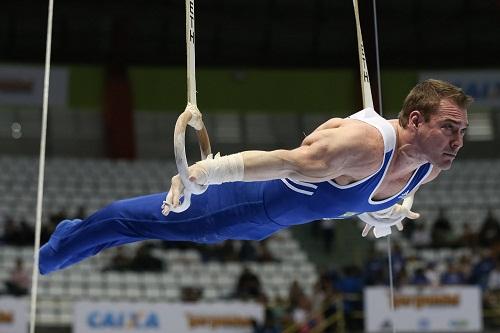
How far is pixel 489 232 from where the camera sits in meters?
11.4

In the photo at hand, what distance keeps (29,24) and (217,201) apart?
12275 mm

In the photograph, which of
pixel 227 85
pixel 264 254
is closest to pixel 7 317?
pixel 264 254

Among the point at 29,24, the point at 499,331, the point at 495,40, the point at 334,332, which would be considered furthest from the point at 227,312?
the point at 495,40

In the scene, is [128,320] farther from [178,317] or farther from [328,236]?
[328,236]

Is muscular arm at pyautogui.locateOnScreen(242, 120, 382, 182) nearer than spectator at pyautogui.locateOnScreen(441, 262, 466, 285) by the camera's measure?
Yes

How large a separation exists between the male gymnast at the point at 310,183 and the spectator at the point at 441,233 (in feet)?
25.1

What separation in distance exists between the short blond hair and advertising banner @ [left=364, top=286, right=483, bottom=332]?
6042 millimetres

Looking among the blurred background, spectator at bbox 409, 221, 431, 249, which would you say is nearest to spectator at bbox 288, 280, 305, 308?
the blurred background

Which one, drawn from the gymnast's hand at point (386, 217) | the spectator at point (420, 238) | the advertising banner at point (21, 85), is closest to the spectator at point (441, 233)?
the spectator at point (420, 238)

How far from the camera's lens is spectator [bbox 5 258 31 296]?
30.6 feet

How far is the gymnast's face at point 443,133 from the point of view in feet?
11.1

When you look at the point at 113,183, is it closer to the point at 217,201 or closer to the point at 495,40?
the point at 495,40

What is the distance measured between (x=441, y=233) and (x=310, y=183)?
844 centimetres

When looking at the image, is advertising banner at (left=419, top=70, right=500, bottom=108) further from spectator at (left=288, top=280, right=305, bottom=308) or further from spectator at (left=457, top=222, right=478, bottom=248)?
spectator at (left=288, top=280, right=305, bottom=308)
